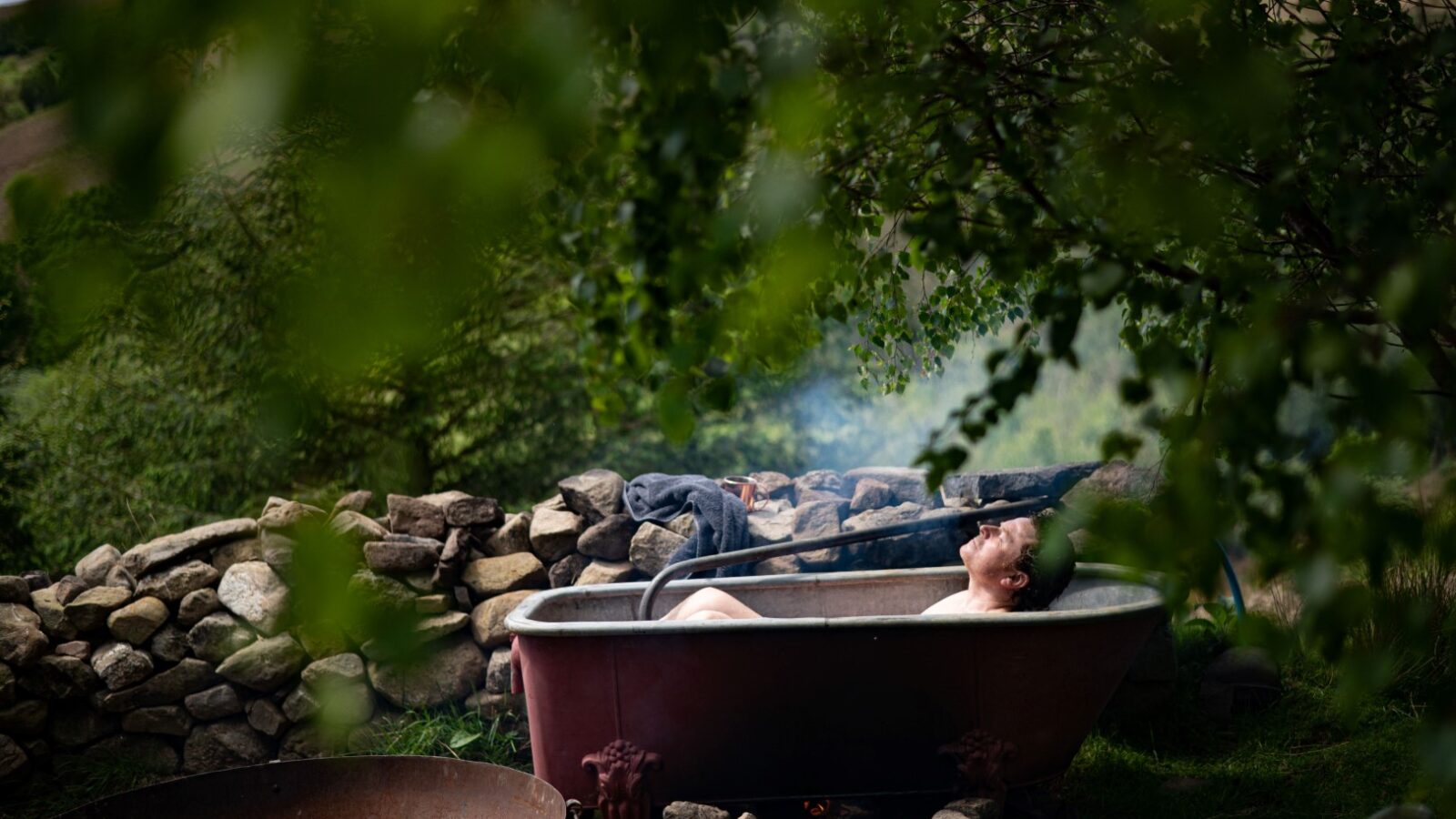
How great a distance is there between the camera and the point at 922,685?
8.87ft

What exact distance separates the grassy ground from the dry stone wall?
0.12m

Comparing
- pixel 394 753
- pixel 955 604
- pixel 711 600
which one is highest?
pixel 711 600

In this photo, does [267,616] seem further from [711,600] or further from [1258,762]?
[1258,762]

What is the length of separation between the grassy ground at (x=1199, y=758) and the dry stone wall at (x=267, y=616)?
4.6 inches

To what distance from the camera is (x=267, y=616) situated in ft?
11.4

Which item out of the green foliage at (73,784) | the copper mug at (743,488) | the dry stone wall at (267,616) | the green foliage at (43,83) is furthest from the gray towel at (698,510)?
the green foliage at (43,83)

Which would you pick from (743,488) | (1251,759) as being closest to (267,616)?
(743,488)

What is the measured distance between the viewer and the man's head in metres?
2.96

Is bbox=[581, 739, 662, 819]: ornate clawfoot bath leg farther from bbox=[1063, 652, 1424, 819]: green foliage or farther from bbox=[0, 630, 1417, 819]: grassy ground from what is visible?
bbox=[1063, 652, 1424, 819]: green foliage

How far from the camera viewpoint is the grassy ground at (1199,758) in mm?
2975

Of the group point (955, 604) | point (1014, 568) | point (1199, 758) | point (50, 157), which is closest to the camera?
point (50, 157)

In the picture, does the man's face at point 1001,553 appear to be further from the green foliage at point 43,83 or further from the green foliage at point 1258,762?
the green foliage at point 43,83

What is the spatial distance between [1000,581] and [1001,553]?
8 centimetres

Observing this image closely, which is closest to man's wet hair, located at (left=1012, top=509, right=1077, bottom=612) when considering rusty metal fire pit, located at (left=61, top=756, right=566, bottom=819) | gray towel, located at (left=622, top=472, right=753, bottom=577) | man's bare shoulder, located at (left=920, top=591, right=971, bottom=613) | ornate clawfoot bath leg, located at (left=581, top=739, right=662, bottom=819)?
man's bare shoulder, located at (left=920, top=591, right=971, bottom=613)
